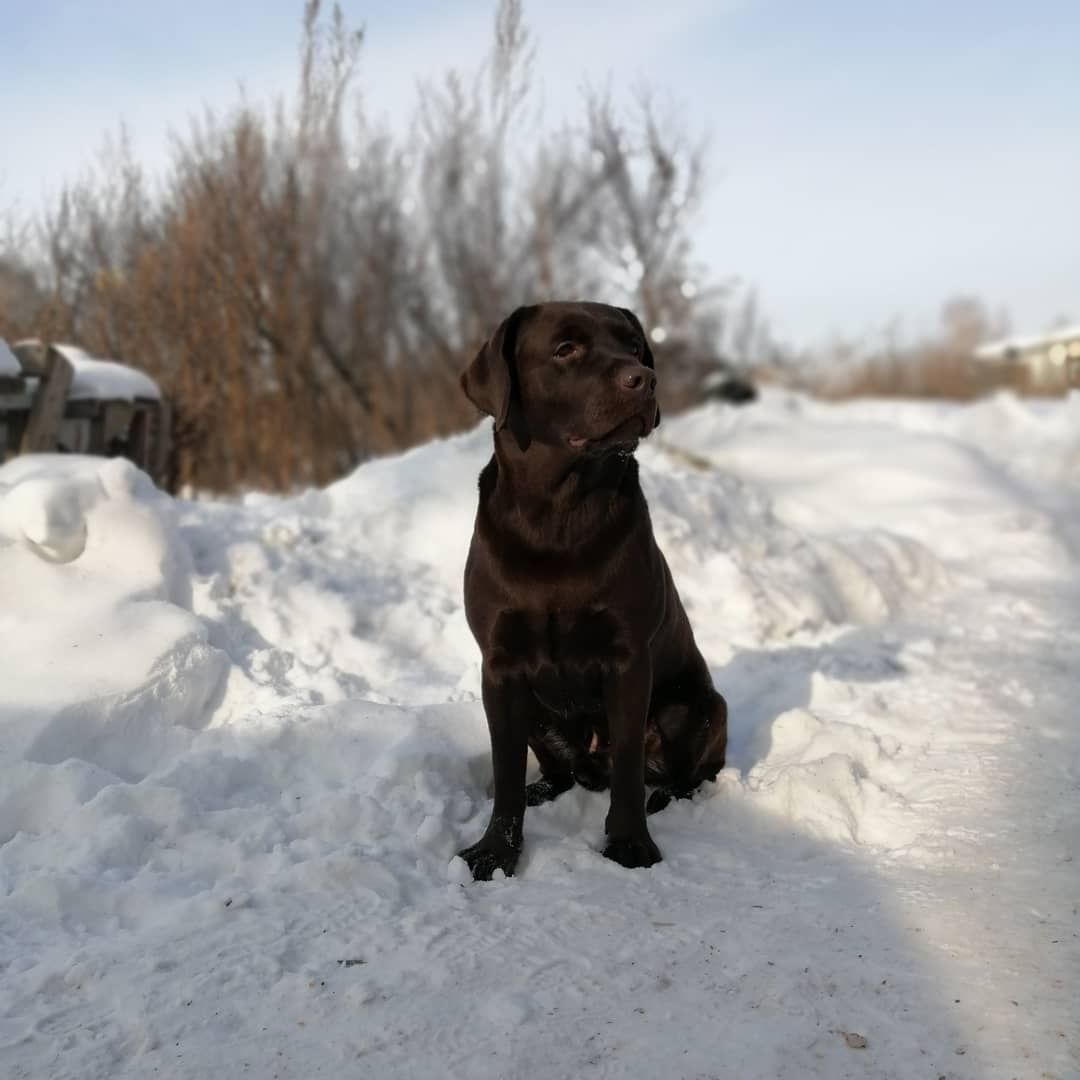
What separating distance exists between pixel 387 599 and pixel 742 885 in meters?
2.48

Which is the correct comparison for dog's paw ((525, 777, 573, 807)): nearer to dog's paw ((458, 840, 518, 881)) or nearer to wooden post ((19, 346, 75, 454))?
dog's paw ((458, 840, 518, 881))

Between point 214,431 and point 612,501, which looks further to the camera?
point 214,431

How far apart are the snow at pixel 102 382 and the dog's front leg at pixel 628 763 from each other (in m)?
3.96

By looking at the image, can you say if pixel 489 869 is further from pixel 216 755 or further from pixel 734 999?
pixel 216 755

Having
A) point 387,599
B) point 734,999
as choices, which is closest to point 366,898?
point 734,999

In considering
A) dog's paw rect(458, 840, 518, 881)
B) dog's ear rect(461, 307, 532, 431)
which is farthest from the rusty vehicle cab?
dog's paw rect(458, 840, 518, 881)

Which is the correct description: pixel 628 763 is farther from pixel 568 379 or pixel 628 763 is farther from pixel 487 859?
pixel 568 379

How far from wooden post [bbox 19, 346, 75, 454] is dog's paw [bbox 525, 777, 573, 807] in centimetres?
340

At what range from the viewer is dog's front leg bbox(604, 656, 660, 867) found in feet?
8.80

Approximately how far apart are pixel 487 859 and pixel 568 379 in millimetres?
1204

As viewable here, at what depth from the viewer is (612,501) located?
2.68 meters

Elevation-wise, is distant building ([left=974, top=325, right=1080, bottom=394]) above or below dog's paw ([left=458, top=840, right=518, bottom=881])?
below

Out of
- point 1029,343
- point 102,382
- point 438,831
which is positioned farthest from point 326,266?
point 1029,343

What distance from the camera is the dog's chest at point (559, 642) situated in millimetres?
2611
